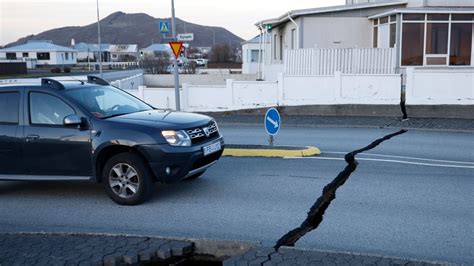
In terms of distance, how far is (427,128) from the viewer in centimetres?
1458

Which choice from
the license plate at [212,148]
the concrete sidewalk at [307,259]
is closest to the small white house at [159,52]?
the license plate at [212,148]

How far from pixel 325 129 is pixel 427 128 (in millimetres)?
2832

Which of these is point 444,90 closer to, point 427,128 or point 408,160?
point 427,128

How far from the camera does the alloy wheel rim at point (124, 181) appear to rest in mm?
6988

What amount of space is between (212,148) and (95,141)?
162cm

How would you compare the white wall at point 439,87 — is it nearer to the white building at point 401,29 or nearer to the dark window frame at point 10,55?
the white building at point 401,29

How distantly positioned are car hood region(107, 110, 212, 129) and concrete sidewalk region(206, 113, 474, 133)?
8.68m

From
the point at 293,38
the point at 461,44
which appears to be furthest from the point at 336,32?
the point at 461,44

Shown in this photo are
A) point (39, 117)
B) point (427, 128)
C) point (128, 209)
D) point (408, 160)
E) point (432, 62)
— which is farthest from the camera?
point (432, 62)

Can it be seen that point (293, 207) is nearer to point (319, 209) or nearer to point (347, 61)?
point (319, 209)

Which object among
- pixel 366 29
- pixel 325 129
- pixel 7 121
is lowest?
pixel 325 129

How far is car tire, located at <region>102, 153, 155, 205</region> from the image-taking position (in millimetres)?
6918

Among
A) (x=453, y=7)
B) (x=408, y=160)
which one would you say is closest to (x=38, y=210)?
(x=408, y=160)

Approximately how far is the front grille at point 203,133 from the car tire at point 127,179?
0.75 metres
